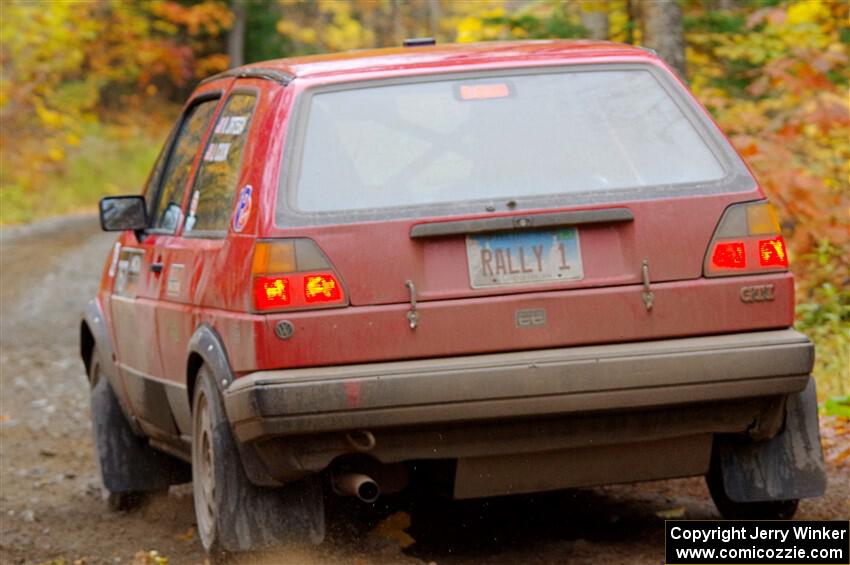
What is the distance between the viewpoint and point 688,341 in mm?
4801

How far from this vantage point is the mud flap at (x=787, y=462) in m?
5.28

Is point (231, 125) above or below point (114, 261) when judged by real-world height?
above

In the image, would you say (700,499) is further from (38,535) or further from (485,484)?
(38,535)

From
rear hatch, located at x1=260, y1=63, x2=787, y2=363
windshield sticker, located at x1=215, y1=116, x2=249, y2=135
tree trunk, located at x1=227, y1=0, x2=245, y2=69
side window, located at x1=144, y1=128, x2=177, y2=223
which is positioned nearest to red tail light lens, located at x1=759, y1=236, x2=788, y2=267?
rear hatch, located at x1=260, y1=63, x2=787, y2=363

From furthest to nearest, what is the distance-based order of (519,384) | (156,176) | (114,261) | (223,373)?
(114,261)
(156,176)
(223,373)
(519,384)

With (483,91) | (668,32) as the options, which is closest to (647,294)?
(483,91)

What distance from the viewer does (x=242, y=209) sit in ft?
16.6

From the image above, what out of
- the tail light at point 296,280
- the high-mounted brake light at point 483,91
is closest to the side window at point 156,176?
the high-mounted brake light at point 483,91

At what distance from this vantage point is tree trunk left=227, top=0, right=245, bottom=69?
132ft

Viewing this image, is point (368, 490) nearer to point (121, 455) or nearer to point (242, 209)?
point (242, 209)

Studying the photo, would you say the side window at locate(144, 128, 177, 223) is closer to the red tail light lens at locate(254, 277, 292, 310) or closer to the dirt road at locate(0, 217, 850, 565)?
the dirt road at locate(0, 217, 850, 565)

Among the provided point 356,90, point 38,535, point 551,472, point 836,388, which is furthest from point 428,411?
point 836,388

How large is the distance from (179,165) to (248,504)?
2.20 metres

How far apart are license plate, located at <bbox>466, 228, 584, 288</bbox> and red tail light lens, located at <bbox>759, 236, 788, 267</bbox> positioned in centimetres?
61
